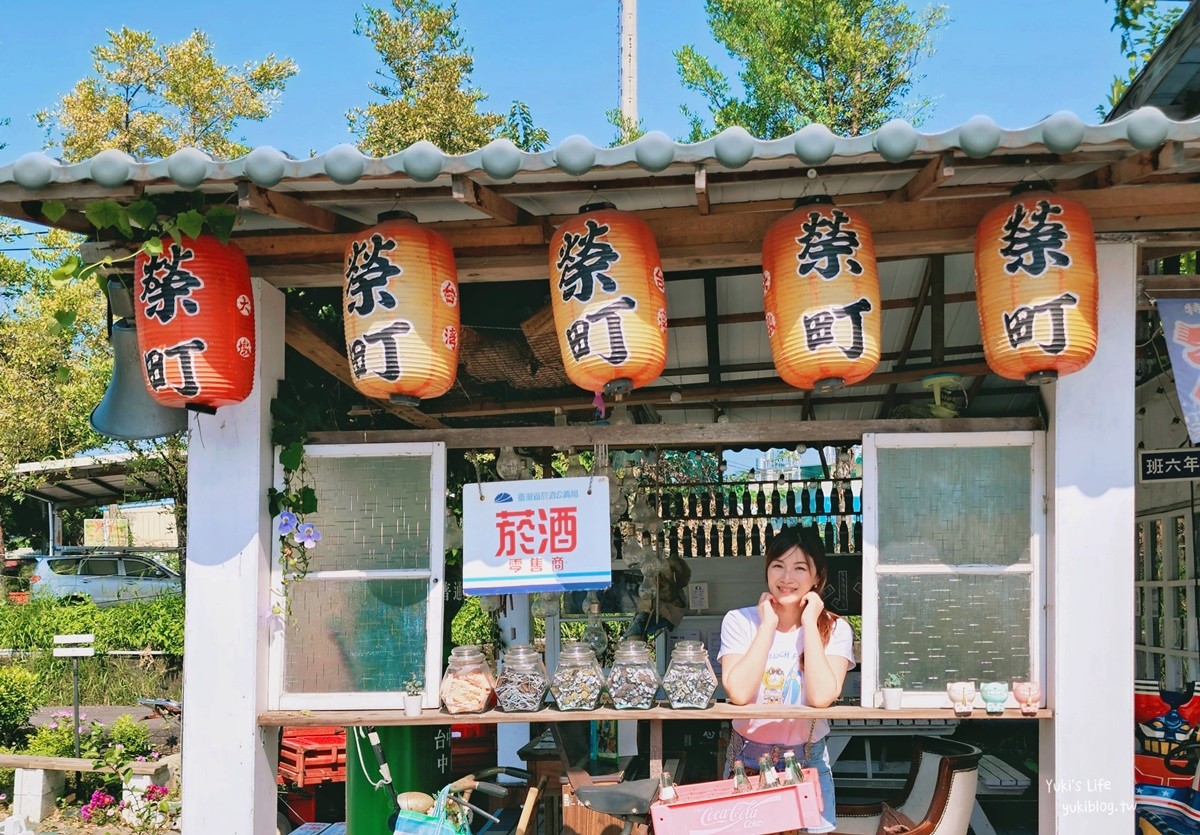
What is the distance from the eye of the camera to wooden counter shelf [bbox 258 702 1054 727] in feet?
14.6

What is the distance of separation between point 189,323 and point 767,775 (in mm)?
3144

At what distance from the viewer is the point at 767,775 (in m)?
4.33

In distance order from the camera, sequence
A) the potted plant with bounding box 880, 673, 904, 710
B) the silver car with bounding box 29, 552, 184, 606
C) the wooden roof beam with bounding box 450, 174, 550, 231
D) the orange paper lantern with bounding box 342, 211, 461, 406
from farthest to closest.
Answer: the silver car with bounding box 29, 552, 184, 606 → the potted plant with bounding box 880, 673, 904, 710 → the orange paper lantern with bounding box 342, 211, 461, 406 → the wooden roof beam with bounding box 450, 174, 550, 231

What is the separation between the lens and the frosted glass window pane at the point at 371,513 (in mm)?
4965

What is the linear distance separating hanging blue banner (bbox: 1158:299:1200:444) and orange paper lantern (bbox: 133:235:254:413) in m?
4.17

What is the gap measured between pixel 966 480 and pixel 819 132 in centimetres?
→ 192

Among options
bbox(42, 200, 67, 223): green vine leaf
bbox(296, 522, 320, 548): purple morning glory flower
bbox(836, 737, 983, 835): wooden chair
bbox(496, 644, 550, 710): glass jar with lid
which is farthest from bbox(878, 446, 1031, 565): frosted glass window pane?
bbox(42, 200, 67, 223): green vine leaf

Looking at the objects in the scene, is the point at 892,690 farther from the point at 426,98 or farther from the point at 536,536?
the point at 426,98

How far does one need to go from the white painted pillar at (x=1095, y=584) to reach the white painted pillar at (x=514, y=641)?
4350 mm

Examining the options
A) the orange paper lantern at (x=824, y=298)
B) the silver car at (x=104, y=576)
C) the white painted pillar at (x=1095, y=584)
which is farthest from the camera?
the silver car at (x=104, y=576)

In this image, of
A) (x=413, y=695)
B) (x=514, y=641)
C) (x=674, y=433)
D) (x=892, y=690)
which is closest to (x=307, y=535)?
(x=413, y=695)

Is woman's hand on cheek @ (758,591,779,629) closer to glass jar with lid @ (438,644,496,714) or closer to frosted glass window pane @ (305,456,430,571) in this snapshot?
glass jar with lid @ (438,644,496,714)

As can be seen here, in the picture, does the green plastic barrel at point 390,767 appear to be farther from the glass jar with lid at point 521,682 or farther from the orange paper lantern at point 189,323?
the orange paper lantern at point 189,323

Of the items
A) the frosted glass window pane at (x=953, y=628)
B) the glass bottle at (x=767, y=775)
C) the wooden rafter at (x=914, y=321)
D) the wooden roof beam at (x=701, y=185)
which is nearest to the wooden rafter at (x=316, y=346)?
the wooden roof beam at (x=701, y=185)
